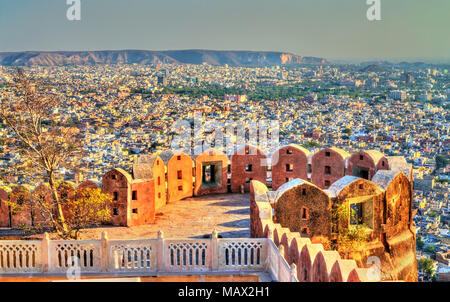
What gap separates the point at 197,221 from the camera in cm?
1346

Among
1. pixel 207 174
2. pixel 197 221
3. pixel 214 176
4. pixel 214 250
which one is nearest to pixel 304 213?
pixel 197 221

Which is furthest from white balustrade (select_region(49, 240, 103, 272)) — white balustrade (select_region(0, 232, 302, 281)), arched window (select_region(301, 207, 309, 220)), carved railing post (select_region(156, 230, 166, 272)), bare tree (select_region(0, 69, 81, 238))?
arched window (select_region(301, 207, 309, 220))

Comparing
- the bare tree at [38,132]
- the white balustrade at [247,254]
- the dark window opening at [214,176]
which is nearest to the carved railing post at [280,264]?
the white balustrade at [247,254]

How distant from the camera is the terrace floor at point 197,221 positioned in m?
12.5

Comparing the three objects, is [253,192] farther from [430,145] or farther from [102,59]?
[102,59]

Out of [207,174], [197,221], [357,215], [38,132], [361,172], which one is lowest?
[197,221]

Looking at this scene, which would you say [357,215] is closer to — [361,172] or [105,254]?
[361,172]

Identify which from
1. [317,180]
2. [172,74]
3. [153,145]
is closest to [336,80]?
[172,74]

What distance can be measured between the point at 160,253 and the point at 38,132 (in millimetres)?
4494

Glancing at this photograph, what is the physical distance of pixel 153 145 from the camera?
109ft

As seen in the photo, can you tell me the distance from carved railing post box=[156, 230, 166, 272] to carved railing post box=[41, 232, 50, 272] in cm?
168
